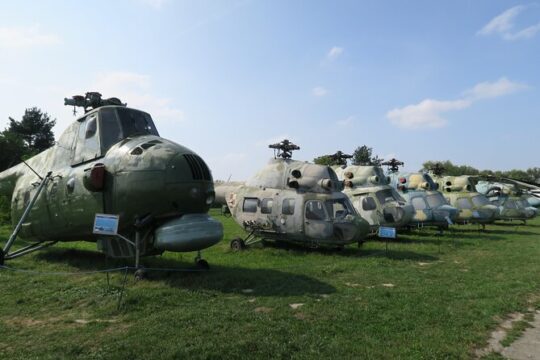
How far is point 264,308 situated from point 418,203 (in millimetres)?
15542

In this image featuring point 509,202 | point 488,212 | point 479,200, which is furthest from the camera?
point 509,202

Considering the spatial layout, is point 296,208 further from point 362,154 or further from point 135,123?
point 362,154

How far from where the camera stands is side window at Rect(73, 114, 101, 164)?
9.41 metres

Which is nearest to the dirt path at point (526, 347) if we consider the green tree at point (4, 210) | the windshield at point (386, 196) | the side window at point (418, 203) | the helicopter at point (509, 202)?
the windshield at point (386, 196)

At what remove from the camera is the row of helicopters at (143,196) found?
8.23m

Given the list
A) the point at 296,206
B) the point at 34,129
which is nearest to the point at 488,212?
the point at 296,206

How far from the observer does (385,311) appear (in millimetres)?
6859

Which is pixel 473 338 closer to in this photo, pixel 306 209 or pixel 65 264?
pixel 306 209

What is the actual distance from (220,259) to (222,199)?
8.41 metres

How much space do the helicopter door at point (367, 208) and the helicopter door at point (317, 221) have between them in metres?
5.11

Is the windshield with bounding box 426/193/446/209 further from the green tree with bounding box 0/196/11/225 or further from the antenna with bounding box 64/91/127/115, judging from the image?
the green tree with bounding box 0/196/11/225

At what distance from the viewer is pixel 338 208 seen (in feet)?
43.8

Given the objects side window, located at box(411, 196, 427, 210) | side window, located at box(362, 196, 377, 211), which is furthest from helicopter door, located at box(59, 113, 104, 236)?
side window, located at box(411, 196, 427, 210)

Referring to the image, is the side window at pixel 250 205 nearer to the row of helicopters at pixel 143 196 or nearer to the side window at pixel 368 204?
the row of helicopters at pixel 143 196
